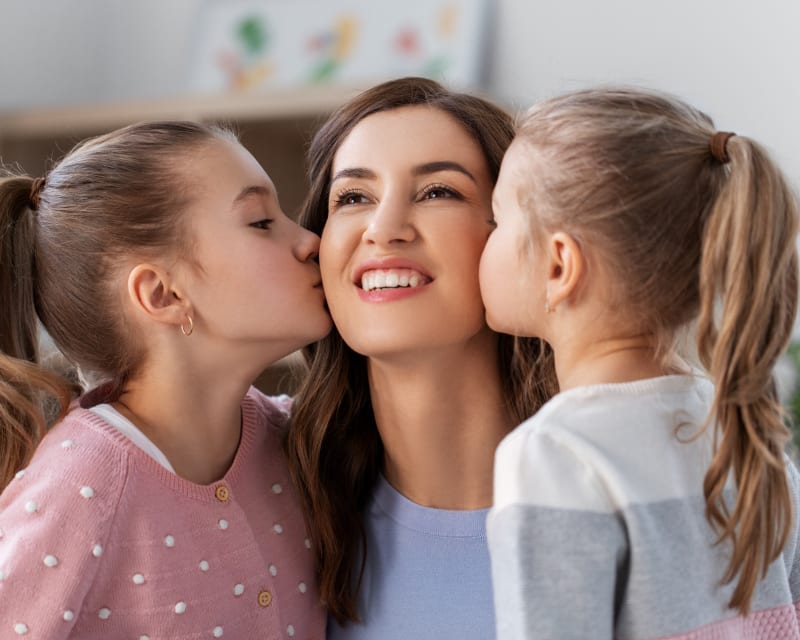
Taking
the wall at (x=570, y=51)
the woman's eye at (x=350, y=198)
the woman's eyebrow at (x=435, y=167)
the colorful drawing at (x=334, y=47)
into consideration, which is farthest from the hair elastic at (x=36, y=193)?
the colorful drawing at (x=334, y=47)

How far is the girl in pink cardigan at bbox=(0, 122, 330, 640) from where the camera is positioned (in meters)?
1.27

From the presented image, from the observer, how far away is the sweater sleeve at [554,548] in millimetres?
942

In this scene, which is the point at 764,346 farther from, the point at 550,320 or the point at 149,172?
the point at 149,172

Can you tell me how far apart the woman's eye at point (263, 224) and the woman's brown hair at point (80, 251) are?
4.0 inches

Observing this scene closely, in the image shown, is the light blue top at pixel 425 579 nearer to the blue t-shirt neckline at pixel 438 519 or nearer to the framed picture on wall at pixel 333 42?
the blue t-shirt neckline at pixel 438 519

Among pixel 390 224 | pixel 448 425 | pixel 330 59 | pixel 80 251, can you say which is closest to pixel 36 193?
pixel 80 251

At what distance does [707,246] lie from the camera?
1033mm

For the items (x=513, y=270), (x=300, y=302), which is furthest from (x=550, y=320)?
(x=300, y=302)

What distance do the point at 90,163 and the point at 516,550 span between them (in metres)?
0.78

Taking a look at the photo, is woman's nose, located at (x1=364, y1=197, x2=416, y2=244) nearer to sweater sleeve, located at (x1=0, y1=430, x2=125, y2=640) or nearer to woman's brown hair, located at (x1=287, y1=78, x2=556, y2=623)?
woman's brown hair, located at (x1=287, y1=78, x2=556, y2=623)

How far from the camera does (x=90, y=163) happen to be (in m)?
1.38

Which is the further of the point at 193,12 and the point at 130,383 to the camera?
the point at 193,12

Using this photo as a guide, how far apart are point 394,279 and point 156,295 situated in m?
0.31

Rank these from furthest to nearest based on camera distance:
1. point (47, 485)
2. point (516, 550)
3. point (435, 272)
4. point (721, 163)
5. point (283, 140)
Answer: point (283, 140), point (435, 272), point (47, 485), point (721, 163), point (516, 550)
